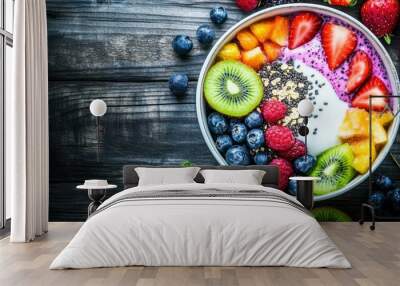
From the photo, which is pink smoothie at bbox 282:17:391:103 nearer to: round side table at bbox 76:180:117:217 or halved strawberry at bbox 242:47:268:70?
halved strawberry at bbox 242:47:268:70

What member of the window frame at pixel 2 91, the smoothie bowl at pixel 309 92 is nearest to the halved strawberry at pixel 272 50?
the smoothie bowl at pixel 309 92

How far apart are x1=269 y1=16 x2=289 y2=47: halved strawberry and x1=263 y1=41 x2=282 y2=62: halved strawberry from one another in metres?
0.05

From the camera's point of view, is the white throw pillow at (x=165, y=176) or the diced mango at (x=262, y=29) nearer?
the white throw pillow at (x=165, y=176)

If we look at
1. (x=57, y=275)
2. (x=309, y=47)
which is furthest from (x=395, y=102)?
(x=57, y=275)

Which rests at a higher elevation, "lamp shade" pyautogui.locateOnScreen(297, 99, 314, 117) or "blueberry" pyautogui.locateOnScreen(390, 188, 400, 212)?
"lamp shade" pyautogui.locateOnScreen(297, 99, 314, 117)

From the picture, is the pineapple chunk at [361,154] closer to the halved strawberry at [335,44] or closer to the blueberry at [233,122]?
the halved strawberry at [335,44]

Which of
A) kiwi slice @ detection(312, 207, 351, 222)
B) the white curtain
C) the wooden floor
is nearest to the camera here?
the wooden floor

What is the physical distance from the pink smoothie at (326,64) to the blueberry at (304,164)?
77 cm

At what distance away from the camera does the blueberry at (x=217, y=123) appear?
6.48m

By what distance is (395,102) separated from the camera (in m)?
6.55

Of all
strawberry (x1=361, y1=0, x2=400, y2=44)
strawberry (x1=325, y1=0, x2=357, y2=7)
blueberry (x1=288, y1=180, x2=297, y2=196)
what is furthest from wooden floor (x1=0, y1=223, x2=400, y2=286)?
strawberry (x1=325, y1=0, x2=357, y2=7)

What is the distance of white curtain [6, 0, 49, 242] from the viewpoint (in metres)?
5.25

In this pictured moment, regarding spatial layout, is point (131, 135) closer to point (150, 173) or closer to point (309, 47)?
point (150, 173)

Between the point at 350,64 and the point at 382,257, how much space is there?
8.80 feet
